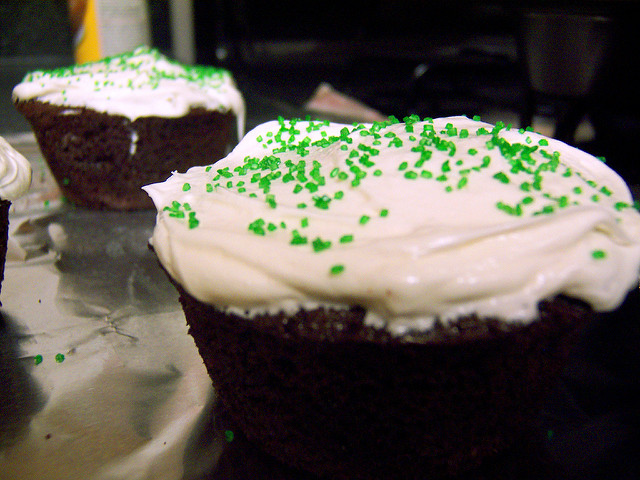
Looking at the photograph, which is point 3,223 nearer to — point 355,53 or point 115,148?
point 115,148

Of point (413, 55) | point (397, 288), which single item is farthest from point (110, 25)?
point (397, 288)

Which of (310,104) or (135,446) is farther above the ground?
(135,446)

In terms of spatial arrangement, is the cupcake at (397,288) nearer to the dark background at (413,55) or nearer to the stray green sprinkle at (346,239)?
the stray green sprinkle at (346,239)

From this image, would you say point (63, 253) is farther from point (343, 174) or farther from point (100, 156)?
point (343, 174)

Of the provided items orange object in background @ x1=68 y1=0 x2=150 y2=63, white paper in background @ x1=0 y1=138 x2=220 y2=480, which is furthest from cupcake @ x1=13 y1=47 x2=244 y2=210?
orange object in background @ x1=68 y1=0 x2=150 y2=63

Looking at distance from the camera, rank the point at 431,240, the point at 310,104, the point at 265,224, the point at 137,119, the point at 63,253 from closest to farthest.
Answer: the point at 431,240 < the point at 265,224 < the point at 63,253 < the point at 137,119 < the point at 310,104

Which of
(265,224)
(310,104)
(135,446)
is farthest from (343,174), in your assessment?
(310,104)
